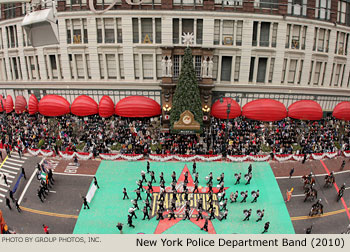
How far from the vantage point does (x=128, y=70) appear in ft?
110

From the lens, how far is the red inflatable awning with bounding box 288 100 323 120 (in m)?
31.4

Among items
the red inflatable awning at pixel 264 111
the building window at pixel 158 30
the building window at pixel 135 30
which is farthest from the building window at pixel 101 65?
the red inflatable awning at pixel 264 111

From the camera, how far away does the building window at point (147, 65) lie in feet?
109

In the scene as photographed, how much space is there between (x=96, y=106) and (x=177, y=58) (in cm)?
1297

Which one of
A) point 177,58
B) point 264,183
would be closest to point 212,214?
point 264,183

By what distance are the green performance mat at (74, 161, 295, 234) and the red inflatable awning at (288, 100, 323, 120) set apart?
9726mm

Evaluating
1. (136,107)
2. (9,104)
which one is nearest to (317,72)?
(136,107)

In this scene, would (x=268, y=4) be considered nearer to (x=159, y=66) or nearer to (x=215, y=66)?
(x=215, y=66)

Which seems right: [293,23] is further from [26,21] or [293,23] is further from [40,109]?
[40,109]

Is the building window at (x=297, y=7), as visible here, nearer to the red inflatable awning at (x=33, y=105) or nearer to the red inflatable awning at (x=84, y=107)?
the red inflatable awning at (x=84, y=107)

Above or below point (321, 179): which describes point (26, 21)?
above

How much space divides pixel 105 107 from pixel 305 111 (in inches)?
1052

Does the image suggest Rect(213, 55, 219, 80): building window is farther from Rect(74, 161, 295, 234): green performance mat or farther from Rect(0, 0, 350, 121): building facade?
Rect(74, 161, 295, 234): green performance mat

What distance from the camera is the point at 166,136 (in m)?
32.0
